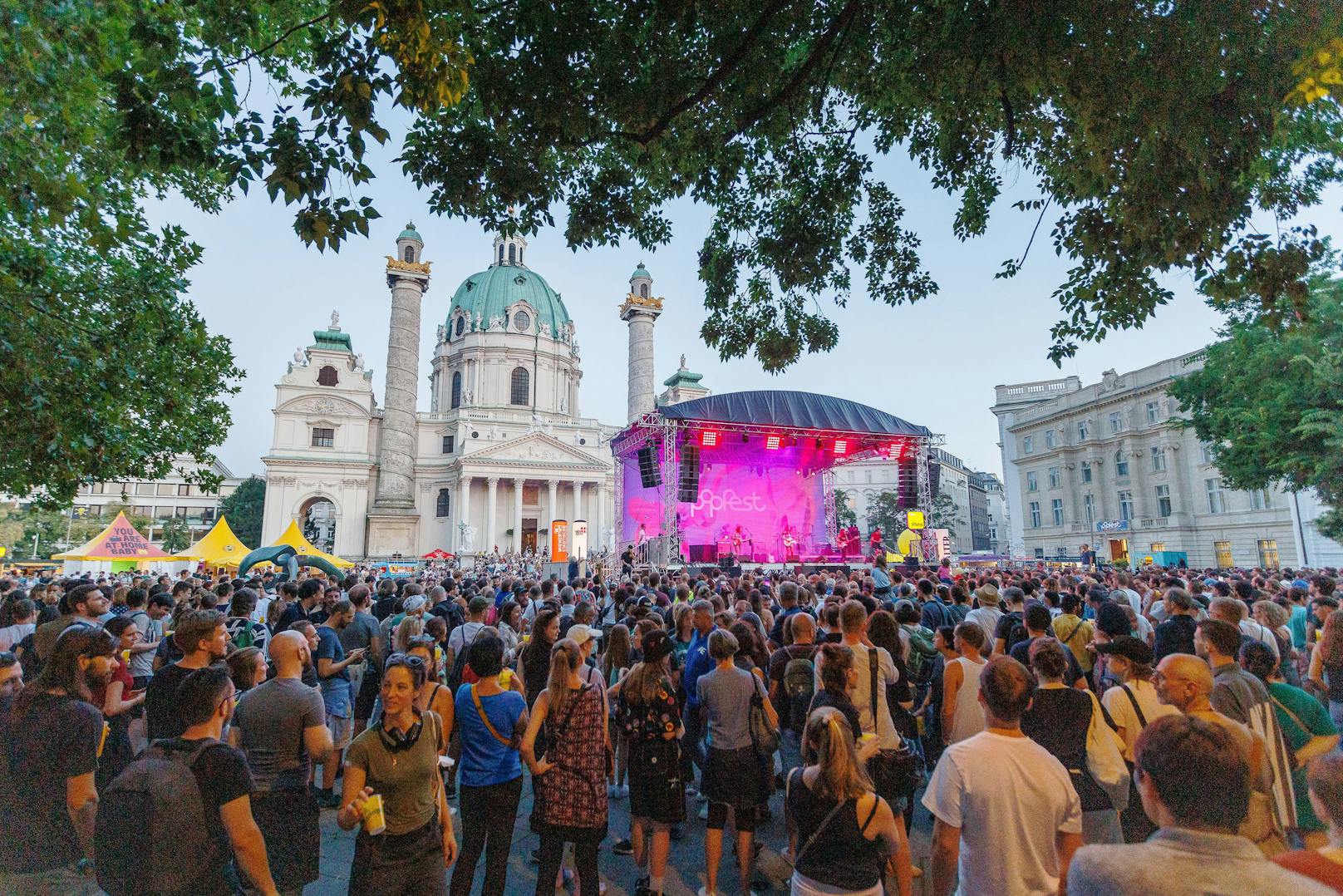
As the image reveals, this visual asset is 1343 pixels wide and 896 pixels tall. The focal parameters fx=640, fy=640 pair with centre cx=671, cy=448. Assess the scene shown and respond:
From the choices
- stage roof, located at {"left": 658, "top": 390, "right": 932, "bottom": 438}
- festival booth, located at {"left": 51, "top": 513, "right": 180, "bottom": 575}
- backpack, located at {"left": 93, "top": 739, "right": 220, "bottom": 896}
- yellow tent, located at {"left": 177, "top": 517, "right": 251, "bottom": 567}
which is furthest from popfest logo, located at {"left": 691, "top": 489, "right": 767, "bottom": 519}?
backpack, located at {"left": 93, "top": 739, "right": 220, "bottom": 896}

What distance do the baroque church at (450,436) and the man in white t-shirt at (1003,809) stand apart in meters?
45.4

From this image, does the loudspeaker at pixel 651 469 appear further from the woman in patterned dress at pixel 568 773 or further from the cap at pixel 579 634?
the woman in patterned dress at pixel 568 773

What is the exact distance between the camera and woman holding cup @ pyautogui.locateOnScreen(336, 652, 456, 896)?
2.79 m

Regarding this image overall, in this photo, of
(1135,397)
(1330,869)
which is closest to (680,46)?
(1330,869)

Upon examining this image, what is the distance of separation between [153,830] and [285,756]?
1.05 metres

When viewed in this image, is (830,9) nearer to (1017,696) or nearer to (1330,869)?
(1017,696)

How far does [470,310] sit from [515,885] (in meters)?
61.1

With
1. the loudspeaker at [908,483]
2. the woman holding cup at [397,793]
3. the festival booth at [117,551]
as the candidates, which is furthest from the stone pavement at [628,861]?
the festival booth at [117,551]

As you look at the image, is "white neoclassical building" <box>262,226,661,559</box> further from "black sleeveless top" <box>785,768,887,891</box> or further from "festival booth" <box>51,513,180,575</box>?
"black sleeveless top" <box>785,768,887,891</box>

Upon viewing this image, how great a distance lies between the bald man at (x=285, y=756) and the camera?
3256 mm

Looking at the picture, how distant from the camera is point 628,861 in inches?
179

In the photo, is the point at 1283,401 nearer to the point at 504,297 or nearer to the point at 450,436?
the point at 450,436

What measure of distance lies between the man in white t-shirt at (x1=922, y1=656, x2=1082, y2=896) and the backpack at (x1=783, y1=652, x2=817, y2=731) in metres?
2.14

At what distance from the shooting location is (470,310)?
6031 cm
